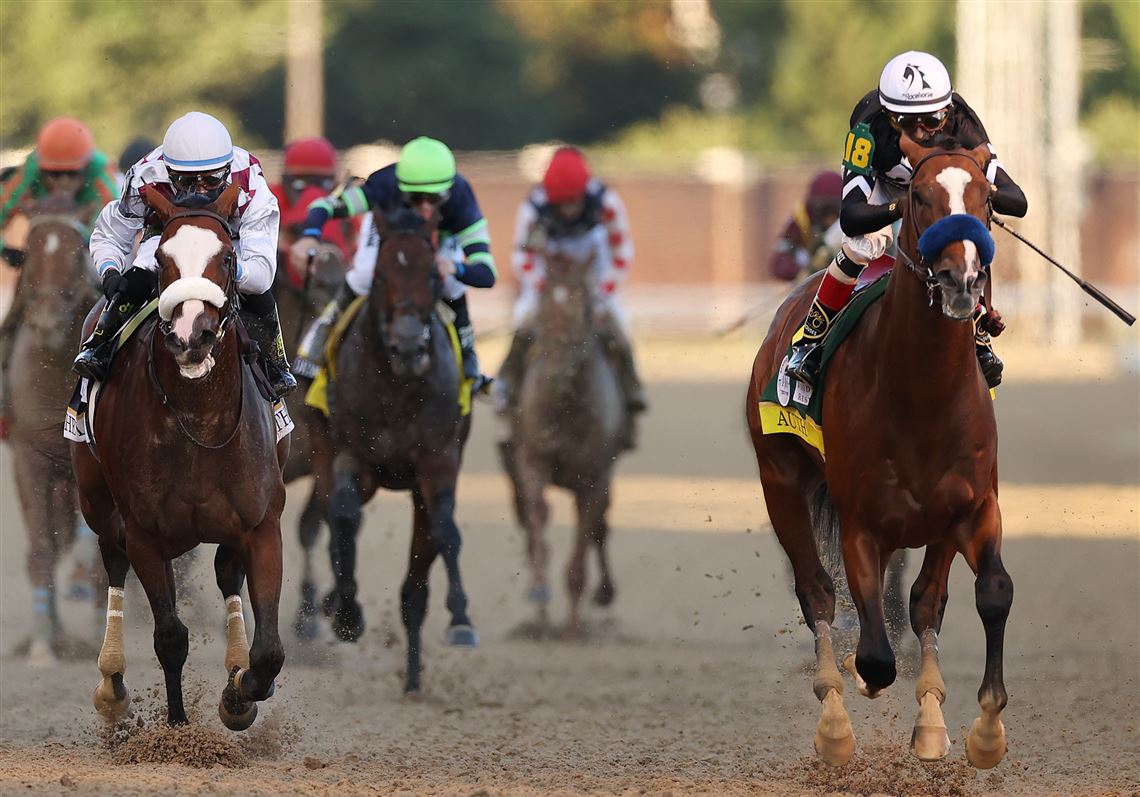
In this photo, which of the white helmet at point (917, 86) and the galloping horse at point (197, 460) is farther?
the white helmet at point (917, 86)

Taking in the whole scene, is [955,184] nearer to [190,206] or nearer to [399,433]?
[190,206]

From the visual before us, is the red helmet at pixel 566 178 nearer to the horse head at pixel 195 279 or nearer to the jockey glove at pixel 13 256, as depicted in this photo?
the jockey glove at pixel 13 256

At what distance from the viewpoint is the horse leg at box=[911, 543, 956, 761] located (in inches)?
259

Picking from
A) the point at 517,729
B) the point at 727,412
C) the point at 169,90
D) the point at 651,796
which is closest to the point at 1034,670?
the point at 517,729

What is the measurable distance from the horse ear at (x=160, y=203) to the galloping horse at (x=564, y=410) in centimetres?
512

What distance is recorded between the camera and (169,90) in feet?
109

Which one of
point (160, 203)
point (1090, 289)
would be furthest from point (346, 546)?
point (1090, 289)

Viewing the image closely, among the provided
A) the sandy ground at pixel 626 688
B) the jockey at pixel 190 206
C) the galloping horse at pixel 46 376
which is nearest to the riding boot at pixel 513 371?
the sandy ground at pixel 626 688

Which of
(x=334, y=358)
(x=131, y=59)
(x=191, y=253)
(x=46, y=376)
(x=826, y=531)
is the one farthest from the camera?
(x=131, y=59)

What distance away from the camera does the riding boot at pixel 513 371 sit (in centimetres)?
1202

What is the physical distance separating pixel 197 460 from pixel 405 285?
2.40 meters

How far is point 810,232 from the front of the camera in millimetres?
11141

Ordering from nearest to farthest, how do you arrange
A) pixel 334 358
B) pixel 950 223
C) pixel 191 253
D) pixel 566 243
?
pixel 950 223, pixel 191 253, pixel 334 358, pixel 566 243

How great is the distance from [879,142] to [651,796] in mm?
2418
